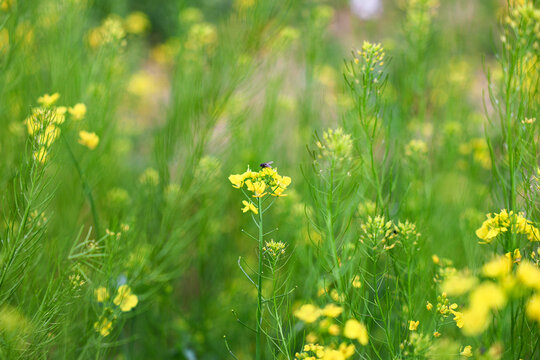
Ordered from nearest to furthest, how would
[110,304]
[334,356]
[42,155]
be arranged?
[334,356], [42,155], [110,304]

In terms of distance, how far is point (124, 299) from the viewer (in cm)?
99

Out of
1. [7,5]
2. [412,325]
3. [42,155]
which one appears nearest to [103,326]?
[42,155]

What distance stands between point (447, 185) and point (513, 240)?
1052mm

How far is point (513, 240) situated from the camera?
80cm

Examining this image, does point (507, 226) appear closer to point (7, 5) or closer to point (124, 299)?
point (124, 299)

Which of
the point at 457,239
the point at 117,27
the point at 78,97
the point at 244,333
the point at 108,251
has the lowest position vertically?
the point at 244,333

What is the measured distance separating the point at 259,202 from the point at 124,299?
1.42 ft

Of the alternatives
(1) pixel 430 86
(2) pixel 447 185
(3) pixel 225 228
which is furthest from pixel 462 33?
(3) pixel 225 228

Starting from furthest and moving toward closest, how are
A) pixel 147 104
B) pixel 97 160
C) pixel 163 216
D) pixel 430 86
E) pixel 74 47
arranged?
pixel 147 104 → pixel 430 86 → pixel 74 47 → pixel 97 160 → pixel 163 216

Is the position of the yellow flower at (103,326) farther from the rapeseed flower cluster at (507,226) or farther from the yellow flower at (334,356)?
the rapeseed flower cluster at (507,226)

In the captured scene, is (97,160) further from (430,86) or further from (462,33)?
(462,33)

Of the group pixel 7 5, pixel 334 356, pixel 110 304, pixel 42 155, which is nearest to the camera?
pixel 334 356

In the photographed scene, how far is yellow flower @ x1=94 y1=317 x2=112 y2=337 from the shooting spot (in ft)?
2.95

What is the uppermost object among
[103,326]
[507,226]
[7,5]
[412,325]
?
[7,5]
